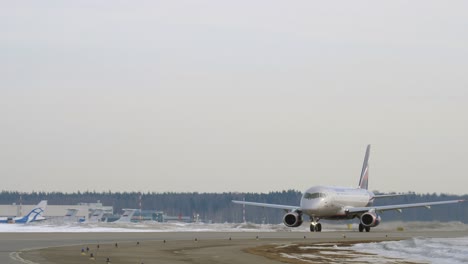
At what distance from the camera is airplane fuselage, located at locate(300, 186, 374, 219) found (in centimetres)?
8025

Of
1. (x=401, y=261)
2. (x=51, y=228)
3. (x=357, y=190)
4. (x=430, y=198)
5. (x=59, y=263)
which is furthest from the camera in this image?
(x=430, y=198)

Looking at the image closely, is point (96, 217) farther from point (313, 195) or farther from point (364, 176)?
point (313, 195)

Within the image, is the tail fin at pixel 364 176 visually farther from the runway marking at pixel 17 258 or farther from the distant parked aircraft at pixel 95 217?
the runway marking at pixel 17 258

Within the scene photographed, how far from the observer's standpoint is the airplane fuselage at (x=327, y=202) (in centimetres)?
8025

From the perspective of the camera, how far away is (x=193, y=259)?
35.5 meters

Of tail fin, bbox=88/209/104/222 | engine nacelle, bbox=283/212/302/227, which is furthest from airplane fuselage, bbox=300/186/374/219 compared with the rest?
tail fin, bbox=88/209/104/222

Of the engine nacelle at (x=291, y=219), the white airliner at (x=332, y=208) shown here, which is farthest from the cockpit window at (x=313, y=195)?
the engine nacelle at (x=291, y=219)

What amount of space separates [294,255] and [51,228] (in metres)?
47.7

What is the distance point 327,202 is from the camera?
80.4m

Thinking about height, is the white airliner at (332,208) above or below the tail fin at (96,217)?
below

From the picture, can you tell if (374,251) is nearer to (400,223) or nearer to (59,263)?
(59,263)

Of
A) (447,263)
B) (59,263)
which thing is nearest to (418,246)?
(447,263)

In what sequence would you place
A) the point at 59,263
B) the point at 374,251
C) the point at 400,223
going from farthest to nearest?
the point at 400,223 < the point at 374,251 < the point at 59,263

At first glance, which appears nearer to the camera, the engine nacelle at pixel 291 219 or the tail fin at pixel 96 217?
the engine nacelle at pixel 291 219
